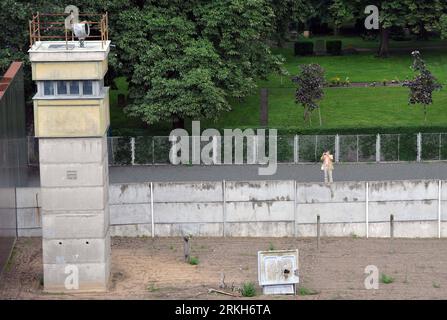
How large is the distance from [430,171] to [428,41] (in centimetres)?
2767

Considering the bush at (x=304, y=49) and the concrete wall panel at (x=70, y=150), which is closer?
the concrete wall panel at (x=70, y=150)

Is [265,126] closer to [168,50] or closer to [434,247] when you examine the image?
[168,50]

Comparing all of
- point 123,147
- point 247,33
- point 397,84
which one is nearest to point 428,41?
point 397,84

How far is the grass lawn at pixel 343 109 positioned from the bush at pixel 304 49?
390cm

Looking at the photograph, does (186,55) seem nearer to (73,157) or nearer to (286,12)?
(286,12)

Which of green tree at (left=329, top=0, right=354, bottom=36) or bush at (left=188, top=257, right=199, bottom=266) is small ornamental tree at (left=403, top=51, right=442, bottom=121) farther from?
bush at (left=188, top=257, right=199, bottom=266)

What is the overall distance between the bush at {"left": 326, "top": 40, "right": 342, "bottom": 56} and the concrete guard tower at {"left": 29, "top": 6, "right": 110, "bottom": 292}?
3668cm

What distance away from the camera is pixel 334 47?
7181cm

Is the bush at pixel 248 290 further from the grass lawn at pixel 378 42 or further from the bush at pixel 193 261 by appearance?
the grass lawn at pixel 378 42

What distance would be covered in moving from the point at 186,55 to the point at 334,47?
863 inches

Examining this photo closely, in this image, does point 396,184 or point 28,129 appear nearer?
point 396,184

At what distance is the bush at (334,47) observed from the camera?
7169 centimetres

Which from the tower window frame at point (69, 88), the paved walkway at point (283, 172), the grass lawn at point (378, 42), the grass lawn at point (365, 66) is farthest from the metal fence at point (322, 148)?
the grass lawn at point (378, 42)

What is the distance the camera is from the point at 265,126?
52.8 meters
